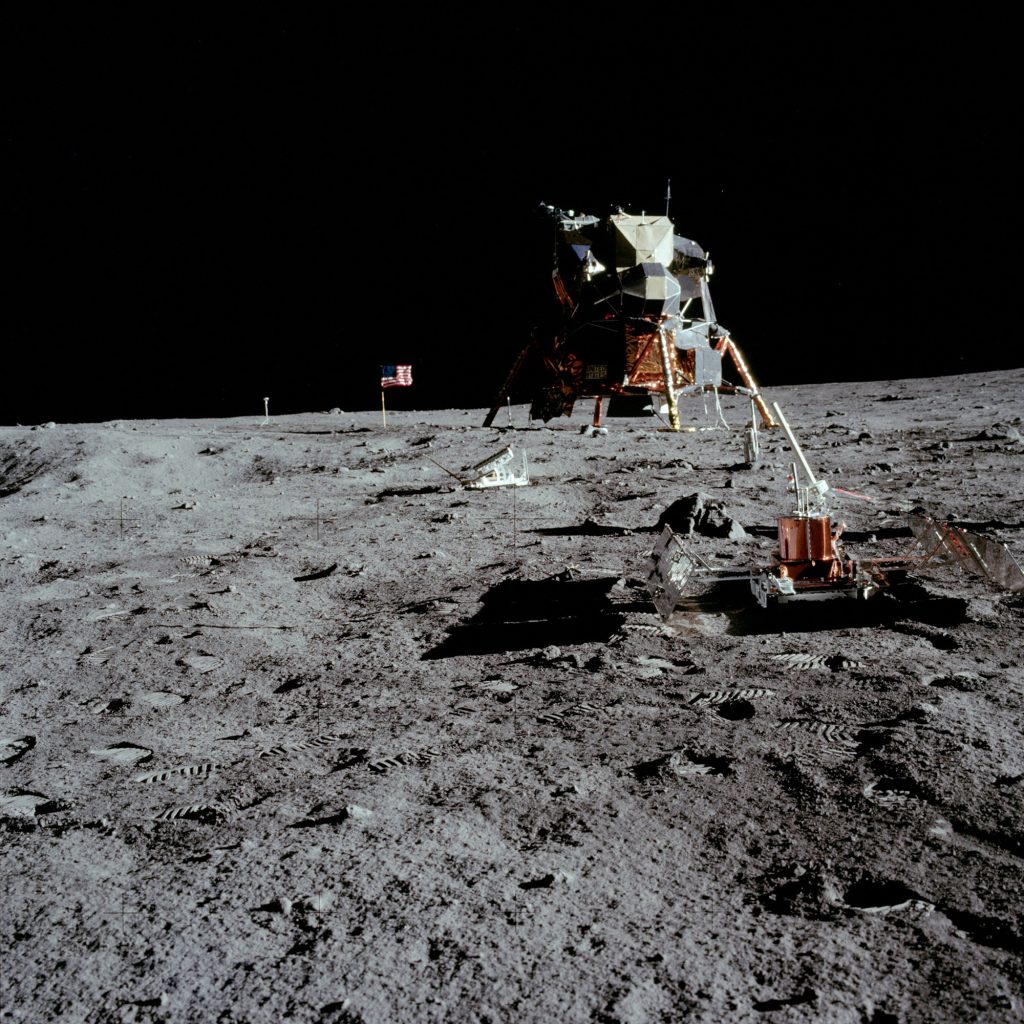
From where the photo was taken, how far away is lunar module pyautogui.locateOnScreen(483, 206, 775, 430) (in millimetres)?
6328

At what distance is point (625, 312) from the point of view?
6.37 meters

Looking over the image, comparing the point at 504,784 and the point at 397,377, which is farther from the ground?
the point at 397,377

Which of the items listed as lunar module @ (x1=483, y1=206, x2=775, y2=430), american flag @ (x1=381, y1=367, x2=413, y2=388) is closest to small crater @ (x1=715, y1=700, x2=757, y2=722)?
lunar module @ (x1=483, y1=206, x2=775, y2=430)

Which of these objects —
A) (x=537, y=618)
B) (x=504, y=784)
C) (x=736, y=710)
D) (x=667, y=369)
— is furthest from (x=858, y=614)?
(x=667, y=369)

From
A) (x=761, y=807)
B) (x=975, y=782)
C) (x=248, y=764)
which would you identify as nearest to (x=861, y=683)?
(x=975, y=782)

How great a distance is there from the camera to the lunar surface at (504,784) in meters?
1.46

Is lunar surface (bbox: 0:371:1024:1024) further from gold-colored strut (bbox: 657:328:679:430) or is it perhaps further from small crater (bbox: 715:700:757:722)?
gold-colored strut (bbox: 657:328:679:430)

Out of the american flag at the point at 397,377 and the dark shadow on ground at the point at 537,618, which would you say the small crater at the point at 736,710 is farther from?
the american flag at the point at 397,377

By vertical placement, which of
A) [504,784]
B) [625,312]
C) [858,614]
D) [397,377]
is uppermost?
[625,312]

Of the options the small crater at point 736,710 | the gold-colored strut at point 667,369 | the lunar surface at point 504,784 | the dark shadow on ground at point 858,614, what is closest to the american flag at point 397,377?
the gold-colored strut at point 667,369

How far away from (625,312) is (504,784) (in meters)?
4.85

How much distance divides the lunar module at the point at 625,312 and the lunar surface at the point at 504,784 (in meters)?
2.03

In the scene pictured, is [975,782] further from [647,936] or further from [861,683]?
[647,936]

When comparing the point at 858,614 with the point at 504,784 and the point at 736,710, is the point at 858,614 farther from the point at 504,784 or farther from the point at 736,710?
the point at 504,784
